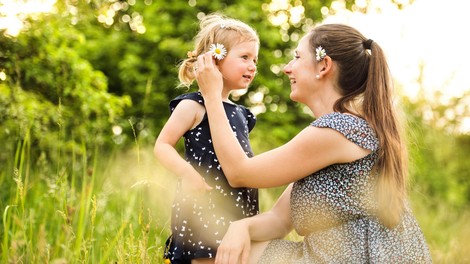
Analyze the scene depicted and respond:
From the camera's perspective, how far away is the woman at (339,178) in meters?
2.28

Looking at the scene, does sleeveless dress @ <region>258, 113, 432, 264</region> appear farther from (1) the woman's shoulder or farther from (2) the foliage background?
(2) the foliage background

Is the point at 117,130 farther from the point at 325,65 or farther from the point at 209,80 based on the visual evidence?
the point at 325,65

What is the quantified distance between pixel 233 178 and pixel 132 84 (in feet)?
28.7

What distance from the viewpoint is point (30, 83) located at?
4.58 metres

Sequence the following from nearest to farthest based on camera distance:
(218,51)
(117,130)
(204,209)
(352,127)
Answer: (352,127)
(204,209)
(218,51)
(117,130)

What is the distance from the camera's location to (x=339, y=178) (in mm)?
2322

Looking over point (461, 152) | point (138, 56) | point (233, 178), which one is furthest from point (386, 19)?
point (233, 178)

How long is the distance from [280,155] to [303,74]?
0.42 m

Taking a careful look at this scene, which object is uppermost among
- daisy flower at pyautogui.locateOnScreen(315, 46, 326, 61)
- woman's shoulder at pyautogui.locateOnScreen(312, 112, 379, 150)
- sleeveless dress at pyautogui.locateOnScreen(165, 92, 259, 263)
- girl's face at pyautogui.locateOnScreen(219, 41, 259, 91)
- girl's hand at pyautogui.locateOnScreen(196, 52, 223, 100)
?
girl's face at pyautogui.locateOnScreen(219, 41, 259, 91)

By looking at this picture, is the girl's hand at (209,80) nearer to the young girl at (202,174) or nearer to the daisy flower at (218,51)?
the young girl at (202,174)

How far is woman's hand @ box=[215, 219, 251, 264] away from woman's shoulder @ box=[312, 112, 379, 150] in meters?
0.51

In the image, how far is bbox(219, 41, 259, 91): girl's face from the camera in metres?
2.85

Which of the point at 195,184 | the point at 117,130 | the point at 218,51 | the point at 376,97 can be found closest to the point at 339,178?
the point at 376,97

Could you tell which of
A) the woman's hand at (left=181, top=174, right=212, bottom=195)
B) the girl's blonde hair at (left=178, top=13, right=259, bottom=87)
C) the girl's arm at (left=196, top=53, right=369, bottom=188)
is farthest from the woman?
the girl's blonde hair at (left=178, top=13, right=259, bottom=87)
